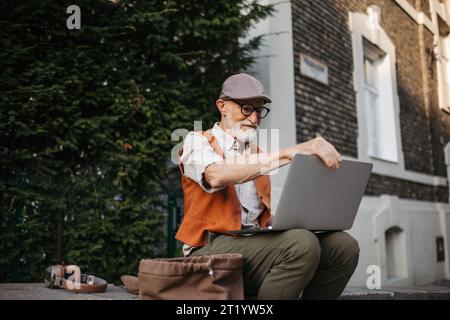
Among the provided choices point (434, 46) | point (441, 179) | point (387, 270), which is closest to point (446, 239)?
point (441, 179)

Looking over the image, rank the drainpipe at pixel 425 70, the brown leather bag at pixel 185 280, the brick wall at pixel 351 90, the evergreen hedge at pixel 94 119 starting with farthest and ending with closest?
the drainpipe at pixel 425 70 < the brick wall at pixel 351 90 < the evergreen hedge at pixel 94 119 < the brown leather bag at pixel 185 280

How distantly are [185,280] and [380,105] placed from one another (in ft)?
22.1

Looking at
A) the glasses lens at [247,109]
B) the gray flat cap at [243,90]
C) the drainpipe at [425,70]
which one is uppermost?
the drainpipe at [425,70]

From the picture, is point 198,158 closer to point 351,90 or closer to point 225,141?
point 225,141

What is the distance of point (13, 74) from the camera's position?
3398 mm

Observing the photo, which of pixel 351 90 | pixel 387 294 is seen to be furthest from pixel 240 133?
pixel 351 90

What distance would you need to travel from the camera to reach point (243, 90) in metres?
2.55

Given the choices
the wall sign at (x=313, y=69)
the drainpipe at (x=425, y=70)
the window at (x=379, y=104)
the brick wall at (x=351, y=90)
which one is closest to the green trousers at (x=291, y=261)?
the brick wall at (x=351, y=90)

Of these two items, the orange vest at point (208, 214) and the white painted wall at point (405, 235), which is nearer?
the orange vest at point (208, 214)

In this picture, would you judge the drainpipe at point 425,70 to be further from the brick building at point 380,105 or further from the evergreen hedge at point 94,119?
the evergreen hedge at point 94,119

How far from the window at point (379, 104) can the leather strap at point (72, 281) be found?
5.67m

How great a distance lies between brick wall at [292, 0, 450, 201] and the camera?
5.82 m

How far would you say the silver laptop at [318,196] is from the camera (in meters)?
2.02

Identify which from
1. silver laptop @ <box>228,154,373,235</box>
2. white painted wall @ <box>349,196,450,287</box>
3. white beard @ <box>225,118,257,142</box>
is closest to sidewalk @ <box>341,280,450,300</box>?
white painted wall @ <box>349,196,450,287</box>
